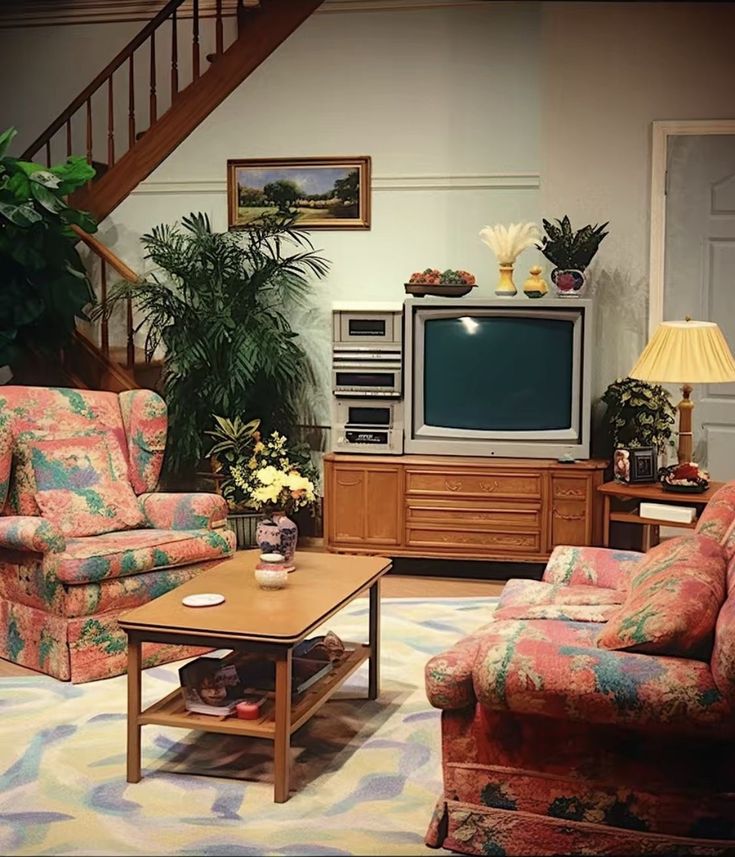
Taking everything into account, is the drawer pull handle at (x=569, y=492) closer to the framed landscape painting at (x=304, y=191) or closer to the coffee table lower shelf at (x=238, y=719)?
the framed landscape painting at (x=304, y=191)

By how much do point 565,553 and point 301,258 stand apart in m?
2.79

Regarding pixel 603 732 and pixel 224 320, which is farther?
pixel 224 320

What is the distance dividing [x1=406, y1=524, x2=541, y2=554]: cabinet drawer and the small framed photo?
62 cm

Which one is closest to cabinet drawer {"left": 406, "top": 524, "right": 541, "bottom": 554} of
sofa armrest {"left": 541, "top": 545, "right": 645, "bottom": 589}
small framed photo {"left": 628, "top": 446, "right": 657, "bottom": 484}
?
small framed photo {"left": 628, "top": 446, "right": 657, "bottom": 484}

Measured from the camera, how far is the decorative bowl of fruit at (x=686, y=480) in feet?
16.9

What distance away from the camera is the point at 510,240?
600 cm

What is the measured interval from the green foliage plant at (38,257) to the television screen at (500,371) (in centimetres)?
187

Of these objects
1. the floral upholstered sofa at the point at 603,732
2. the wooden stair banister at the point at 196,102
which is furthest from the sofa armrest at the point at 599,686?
the wooden stair banister at the point at 196,102

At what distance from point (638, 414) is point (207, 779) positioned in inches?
124

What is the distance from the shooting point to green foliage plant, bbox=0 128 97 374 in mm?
6016

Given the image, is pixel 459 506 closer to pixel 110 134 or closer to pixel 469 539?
pixel 469 539

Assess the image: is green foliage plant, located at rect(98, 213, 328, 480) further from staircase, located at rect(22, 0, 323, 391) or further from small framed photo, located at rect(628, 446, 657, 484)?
small framed photo, located at rect(628, 446, 657, 484)

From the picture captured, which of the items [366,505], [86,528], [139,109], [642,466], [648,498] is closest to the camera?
[86,528]

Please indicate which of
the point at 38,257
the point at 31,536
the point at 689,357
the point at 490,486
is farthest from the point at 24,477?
the point at 689,357
